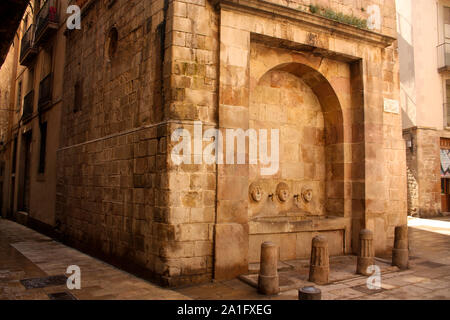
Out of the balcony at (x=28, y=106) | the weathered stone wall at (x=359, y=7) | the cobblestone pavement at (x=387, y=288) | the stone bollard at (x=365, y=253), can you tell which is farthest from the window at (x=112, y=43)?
the balcony at (x=28, y=106)

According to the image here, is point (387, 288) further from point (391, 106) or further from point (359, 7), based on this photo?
point (359, 7)

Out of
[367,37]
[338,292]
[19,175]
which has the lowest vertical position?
[338,292]

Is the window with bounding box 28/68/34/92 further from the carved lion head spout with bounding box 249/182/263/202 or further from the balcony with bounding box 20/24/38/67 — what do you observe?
the carved lion head spout with bounding box 249/182/263/202

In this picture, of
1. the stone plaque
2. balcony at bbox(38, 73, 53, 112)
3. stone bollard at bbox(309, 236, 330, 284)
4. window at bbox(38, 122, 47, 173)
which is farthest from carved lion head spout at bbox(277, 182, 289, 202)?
window at bbox(38, 122, 47, 173)

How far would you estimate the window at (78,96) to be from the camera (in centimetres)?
974

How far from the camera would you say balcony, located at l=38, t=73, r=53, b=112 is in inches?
488

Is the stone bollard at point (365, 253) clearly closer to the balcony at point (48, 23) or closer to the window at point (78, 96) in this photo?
the window at point (78, 96)

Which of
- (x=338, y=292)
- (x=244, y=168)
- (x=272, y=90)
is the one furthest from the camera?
(x=272, y=90)

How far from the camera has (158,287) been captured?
219 inches

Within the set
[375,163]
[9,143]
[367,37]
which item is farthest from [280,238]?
[9,143]

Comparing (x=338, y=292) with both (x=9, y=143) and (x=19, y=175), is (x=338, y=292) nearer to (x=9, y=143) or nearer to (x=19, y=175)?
(x=19, y=175)

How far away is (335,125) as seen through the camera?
8109mm

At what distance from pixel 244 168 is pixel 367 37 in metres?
4.29

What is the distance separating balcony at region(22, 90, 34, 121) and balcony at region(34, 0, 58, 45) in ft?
7.50
